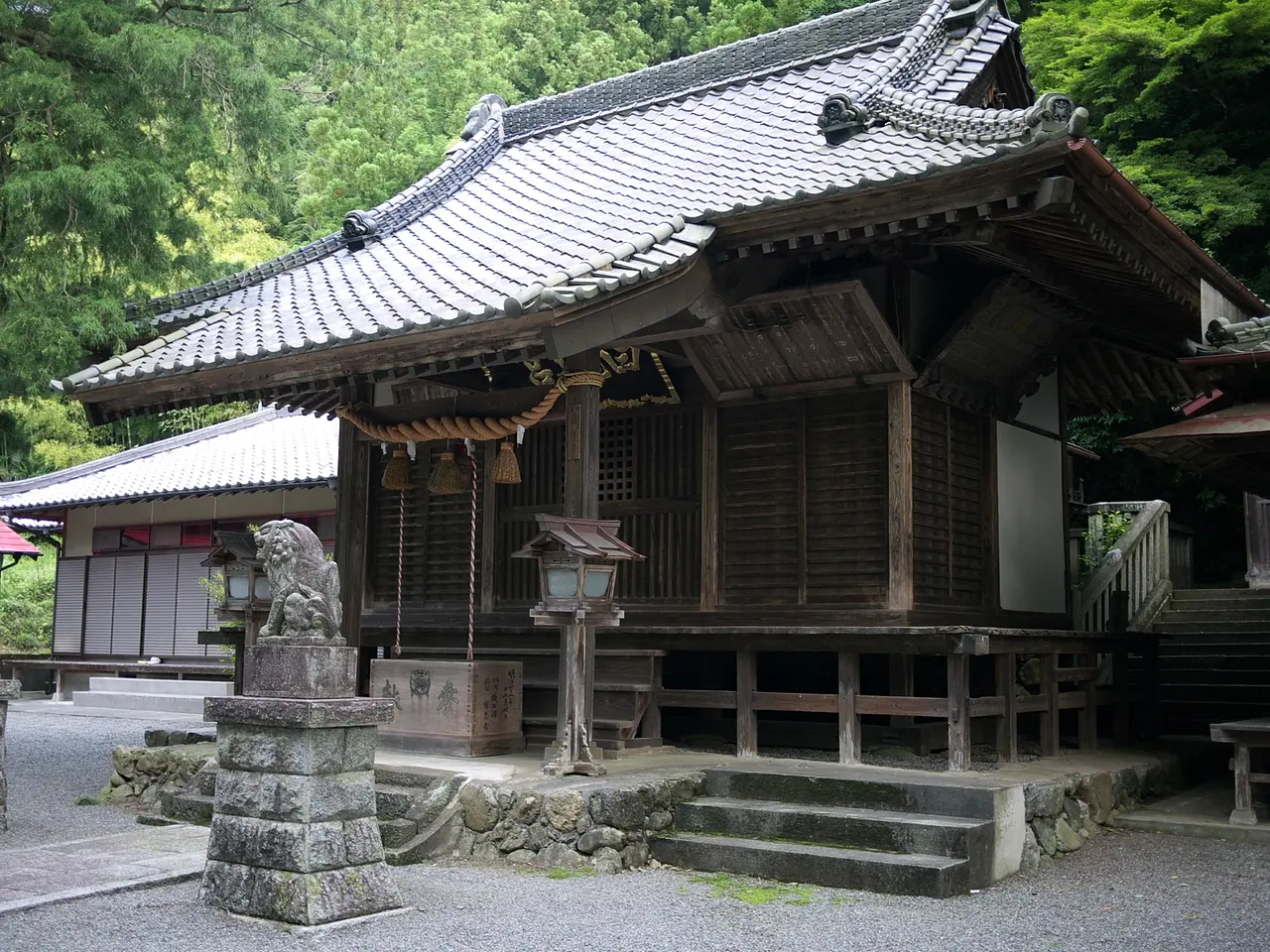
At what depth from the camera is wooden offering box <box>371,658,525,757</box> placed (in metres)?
8.62

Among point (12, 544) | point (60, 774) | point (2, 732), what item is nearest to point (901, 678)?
point (2, 732)

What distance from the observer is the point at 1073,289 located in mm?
9531

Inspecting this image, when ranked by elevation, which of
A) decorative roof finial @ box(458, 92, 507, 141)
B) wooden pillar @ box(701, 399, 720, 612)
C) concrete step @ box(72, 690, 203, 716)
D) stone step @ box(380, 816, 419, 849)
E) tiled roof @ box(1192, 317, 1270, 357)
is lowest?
concrete step @ box(72, 690, 203, 716)

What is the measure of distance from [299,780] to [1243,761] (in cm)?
661

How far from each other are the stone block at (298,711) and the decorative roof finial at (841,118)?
17.9 ft

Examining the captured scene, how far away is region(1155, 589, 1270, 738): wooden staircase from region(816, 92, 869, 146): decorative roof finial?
6.07m

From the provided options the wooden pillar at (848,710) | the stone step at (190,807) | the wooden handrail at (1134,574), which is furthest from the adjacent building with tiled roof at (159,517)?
the wooden pillar at (848,710)

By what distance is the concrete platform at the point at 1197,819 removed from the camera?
8.28m

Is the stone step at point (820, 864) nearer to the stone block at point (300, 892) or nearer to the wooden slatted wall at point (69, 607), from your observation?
the stone block at point (300, 892)

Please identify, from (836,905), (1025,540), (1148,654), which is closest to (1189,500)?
(1148,654)

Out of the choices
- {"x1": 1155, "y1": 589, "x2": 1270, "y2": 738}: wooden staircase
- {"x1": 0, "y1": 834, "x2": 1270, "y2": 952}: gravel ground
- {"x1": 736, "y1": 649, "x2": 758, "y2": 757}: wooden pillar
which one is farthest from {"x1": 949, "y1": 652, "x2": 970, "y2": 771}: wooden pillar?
{"x1": 1155, "y1": 589, "x2": 1270, "y2": 738}: wooden staircase

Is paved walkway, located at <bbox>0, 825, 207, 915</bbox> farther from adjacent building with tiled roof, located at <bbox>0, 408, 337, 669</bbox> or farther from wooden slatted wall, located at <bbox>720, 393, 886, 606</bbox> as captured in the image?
adjacent building with tiled roof, located at <bbox>0, 408, 337, 669</bbox>

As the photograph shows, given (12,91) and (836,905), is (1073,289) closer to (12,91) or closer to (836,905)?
(836,905)

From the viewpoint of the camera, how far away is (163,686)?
2075 centimetres
